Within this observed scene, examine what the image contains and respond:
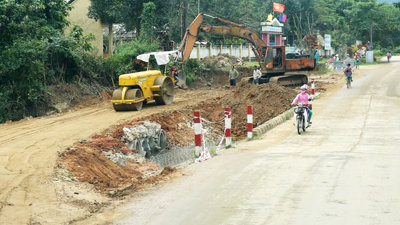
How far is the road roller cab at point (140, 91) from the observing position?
25219 mm

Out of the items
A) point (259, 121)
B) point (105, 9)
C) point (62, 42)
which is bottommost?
point (259, 121)

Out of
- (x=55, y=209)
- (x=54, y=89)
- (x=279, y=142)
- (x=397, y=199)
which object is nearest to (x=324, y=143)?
(x=279, y=142)

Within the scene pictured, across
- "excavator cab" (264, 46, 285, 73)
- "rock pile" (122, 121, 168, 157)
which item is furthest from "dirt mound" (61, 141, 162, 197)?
"excavator cab" (264, 46, 285, 73)

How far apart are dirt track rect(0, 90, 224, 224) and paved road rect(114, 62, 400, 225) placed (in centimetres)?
135

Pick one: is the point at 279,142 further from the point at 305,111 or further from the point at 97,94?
the point at 97,94

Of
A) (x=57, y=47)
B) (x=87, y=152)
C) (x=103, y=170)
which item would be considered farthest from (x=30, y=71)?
(x=103, y=170)

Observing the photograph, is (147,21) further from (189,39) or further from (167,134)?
(167,134)

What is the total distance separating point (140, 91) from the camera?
2595 centimetres

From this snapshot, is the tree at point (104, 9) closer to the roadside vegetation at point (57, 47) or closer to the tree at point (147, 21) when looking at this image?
the roadside vegetation at point (57, 47)

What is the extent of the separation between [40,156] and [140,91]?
38.3 ft

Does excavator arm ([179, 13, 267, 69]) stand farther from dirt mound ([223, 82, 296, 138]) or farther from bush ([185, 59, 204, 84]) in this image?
bush ([185, 59, 204, 84])

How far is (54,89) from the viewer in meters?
29.2

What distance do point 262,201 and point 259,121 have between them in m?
16.2

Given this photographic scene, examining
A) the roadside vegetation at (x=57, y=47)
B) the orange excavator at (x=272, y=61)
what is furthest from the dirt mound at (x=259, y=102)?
the roadside vegetation at (x=57, y=47)
